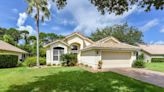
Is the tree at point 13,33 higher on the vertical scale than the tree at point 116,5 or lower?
higher

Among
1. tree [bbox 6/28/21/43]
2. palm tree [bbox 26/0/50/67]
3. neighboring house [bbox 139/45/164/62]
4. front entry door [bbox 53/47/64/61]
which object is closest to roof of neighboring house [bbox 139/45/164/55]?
neighboring house [bbox 139/45/164/62]

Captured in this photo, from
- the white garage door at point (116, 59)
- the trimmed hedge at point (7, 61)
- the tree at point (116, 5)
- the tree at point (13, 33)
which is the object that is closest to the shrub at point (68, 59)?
the white garage door at point (116, 59)

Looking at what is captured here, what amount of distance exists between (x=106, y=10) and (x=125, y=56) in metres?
15.0

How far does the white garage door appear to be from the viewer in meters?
24.2

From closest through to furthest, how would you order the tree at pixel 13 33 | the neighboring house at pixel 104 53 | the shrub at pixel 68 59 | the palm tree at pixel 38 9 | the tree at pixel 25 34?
the neighboring house at pixel 104 53, the palm tree at pixel 38 9, the shrub at pixel 68 59, the tree at pixel 13 33, the tree at pixel 25 34

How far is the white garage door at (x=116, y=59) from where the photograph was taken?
2425 centimetres

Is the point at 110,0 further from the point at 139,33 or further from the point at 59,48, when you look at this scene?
the point at 139,33

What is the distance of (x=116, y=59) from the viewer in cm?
2492

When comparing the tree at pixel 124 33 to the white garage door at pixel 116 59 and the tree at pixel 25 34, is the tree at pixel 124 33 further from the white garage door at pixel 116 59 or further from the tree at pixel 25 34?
the white garage door at pixel 116 59

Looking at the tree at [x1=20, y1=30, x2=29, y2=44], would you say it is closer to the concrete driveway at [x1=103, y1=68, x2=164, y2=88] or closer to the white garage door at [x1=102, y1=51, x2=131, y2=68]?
the white garage door at [x1=102, y1=51, x2=131, y2=68]

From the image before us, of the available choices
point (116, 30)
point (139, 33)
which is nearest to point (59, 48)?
point (116, 30)

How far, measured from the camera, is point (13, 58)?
1090 inches

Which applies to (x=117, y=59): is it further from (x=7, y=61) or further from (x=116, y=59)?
(x=7, y=61)

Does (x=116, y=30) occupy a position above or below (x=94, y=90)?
above
